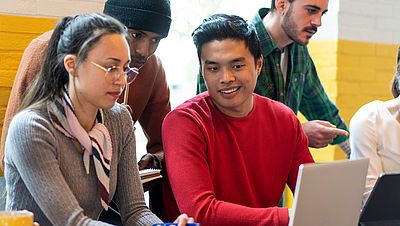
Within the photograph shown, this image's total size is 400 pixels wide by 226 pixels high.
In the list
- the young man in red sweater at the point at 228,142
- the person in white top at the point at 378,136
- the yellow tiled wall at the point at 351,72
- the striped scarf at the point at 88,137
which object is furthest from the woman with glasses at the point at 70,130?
the yellow tiled wall at the point at 351,72

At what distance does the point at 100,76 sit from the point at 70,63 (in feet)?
0.29

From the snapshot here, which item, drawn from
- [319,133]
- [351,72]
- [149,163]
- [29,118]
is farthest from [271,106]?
[351,72]

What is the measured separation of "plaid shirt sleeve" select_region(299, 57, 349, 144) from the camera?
284 centimetres

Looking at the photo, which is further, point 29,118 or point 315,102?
point 315,102

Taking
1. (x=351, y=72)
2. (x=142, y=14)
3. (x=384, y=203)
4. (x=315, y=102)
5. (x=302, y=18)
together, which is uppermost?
(x=142, y=14)

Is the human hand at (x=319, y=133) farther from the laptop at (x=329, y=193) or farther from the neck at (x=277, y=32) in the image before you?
the laptop at (x=329, y=193)

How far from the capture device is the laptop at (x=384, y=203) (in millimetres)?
1678

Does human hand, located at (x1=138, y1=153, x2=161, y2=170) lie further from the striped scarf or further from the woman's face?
the woman's face

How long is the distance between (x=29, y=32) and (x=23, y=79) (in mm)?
454

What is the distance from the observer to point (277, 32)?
2.68 metres

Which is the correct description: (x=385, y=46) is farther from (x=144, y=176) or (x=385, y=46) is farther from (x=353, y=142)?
(x=144, y=176)

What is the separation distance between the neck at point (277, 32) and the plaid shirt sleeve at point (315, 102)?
0.17 m

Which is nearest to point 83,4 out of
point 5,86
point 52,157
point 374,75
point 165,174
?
point 5,86

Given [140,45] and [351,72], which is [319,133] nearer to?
[140,45]
